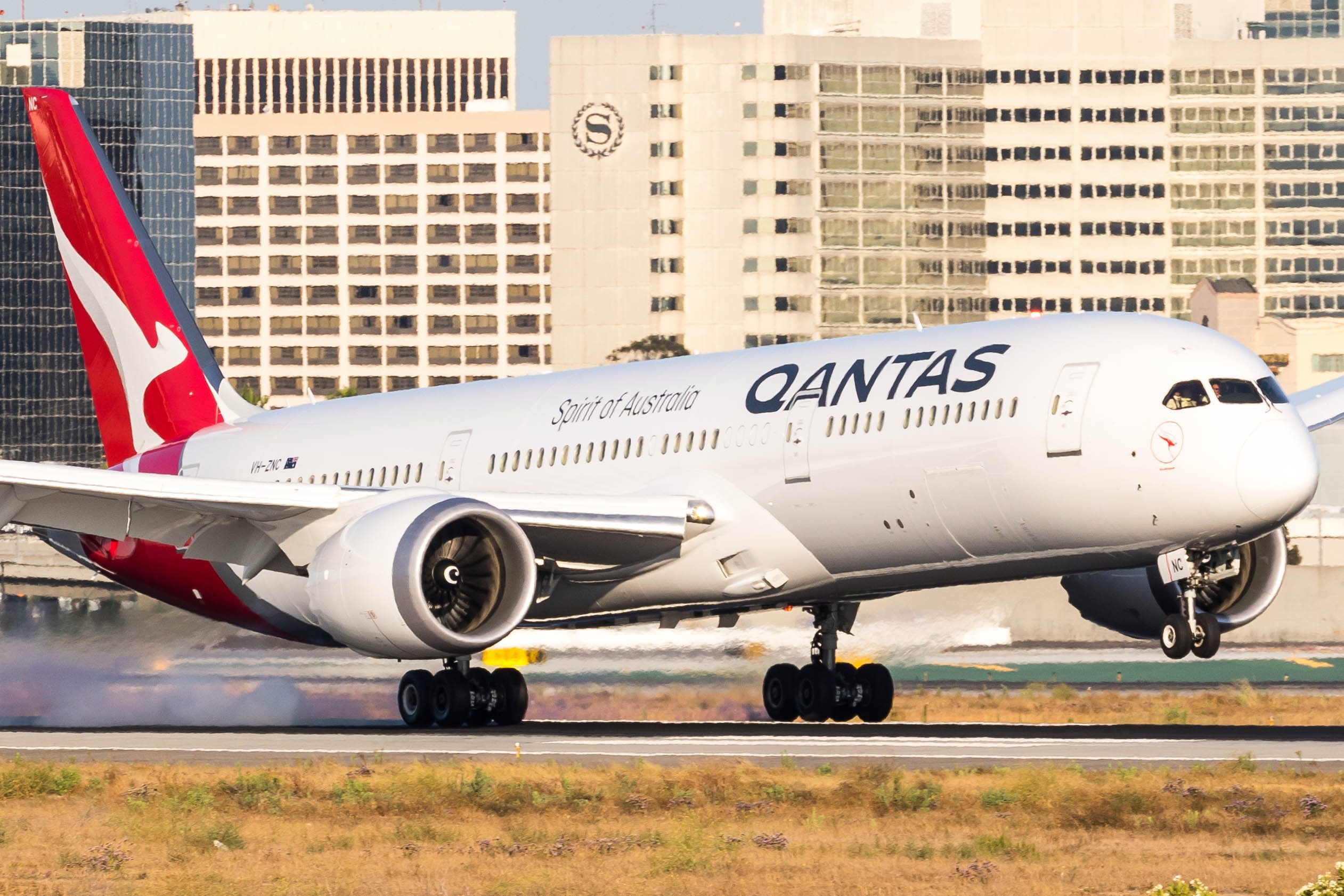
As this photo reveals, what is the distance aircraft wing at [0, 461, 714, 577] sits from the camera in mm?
29422

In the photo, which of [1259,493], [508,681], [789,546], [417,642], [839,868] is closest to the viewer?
[839,868]

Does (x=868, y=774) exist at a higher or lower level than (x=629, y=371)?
lower

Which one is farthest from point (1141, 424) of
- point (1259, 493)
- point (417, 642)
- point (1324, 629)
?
point (1324, 629)

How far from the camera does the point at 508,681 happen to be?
34.2 meters

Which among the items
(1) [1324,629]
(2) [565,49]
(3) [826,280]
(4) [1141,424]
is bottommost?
(1) [1324,629]

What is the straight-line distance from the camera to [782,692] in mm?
35344

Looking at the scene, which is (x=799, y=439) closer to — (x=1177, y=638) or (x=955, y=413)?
(x=955, y=413)

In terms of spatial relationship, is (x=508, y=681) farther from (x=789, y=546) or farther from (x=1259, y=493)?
(x=1259, y=493)

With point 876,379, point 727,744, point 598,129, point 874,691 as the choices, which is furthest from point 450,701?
point 598,129

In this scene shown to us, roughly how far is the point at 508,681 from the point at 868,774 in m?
12.3

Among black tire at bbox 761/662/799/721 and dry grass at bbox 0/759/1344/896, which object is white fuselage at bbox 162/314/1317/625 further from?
dry grass at bbox 0/759/1344/896

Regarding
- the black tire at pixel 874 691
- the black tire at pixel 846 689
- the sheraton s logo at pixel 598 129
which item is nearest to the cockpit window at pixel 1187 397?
the black tire at pixel 874 691

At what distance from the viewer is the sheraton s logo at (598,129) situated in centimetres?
18800

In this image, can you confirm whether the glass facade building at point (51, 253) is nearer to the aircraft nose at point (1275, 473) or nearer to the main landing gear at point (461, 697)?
the main landing gear at point (461, 697)
